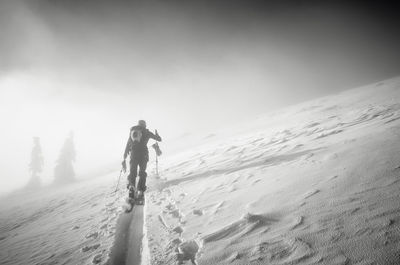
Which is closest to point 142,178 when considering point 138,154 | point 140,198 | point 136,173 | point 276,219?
point 136,173

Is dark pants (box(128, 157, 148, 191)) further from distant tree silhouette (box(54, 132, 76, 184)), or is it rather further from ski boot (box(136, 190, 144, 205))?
distant tree silhouette (box(54, 132, 76, 184))

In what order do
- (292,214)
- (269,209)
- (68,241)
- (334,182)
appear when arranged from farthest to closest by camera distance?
(68,241) → (334,182) → (269,209) → (292,214)

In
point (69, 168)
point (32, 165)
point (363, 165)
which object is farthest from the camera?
point (32, 165)

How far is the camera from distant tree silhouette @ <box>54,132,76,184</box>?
3928 centimetres

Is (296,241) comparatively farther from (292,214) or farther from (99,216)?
(99,216)

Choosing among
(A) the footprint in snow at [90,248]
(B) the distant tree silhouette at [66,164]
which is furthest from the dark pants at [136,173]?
(B) the distant tree silhouette at [66,164]

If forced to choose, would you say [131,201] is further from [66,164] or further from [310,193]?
[66,164]

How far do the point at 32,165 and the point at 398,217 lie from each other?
185 ft

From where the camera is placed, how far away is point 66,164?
40.8 metres

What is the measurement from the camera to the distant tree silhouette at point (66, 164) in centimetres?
3928

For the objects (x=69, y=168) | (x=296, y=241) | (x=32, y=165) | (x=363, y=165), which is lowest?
(x=296, y=241)

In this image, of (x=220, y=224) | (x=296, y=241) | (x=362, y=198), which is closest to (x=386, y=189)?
(x=362, y=198)

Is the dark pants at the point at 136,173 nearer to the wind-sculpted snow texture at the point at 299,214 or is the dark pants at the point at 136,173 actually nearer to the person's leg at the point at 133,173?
the person's leg at the point at 133,173

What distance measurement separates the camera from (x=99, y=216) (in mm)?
7453
